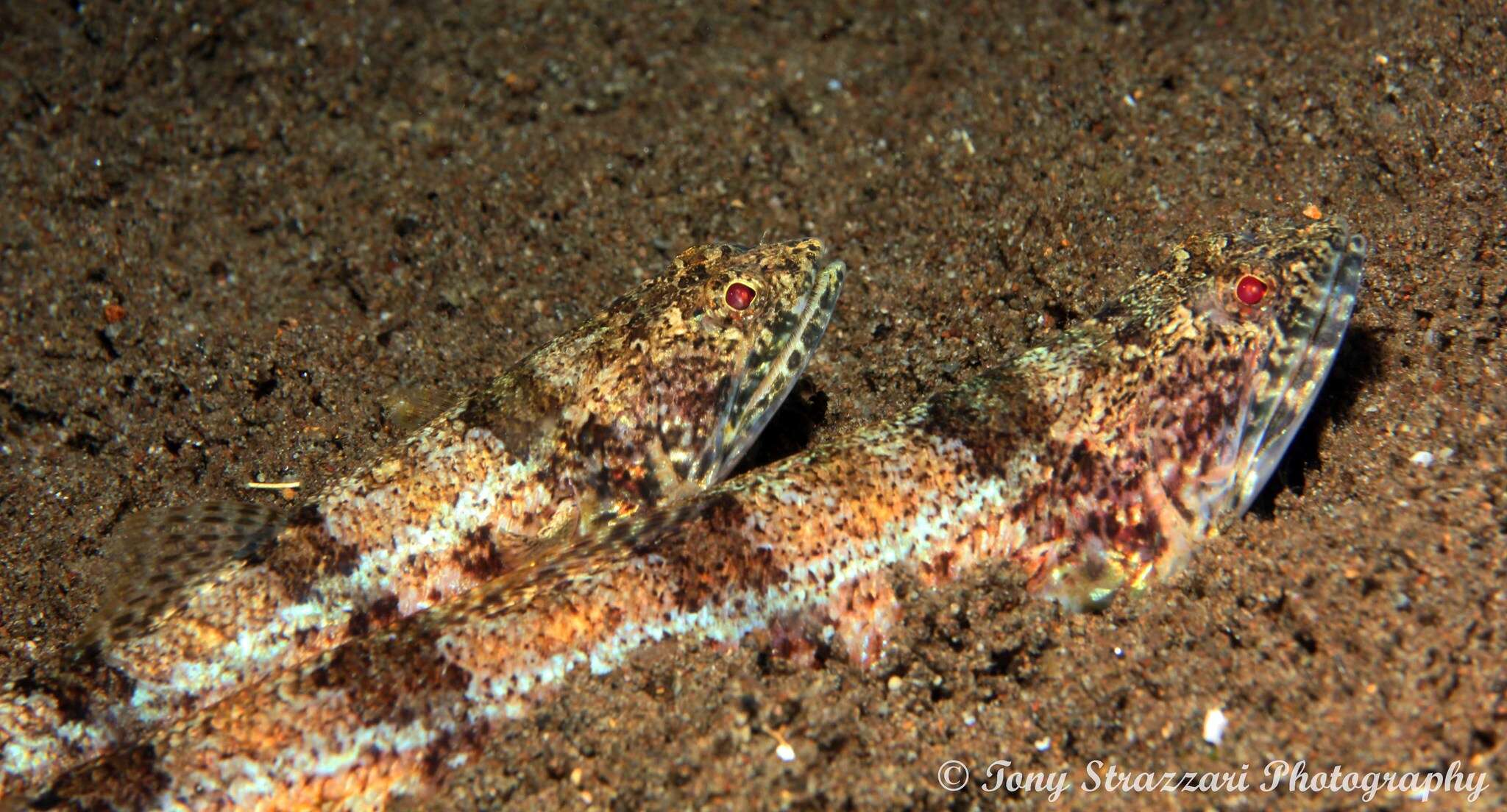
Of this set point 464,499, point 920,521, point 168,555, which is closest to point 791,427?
point 920,521

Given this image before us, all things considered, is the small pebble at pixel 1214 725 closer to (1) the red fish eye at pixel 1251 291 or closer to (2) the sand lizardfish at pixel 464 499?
(1) the red fish eye at pixel 1251 291

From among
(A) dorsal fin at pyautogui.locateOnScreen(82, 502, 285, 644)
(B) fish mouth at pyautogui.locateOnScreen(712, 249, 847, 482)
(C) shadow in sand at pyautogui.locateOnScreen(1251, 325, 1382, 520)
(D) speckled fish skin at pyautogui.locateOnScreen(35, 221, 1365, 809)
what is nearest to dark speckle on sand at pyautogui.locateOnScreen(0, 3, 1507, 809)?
(C) shadow in sand at pyautogui.locateOnScreen(1251, 325, 1382, 520)

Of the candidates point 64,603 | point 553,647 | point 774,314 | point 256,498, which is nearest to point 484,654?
point 553,647

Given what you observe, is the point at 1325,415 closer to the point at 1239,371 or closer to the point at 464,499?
the point at 1239,371

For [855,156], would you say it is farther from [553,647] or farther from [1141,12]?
[553,647]

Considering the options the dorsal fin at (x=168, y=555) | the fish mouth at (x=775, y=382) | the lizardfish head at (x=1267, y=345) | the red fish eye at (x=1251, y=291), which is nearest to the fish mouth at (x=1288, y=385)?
the lizardfish head at (x=1267, y=345)

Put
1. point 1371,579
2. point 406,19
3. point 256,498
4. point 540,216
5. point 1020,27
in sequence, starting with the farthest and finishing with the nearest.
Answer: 1. point 406,19
2. point 1020,27
3. point 540,216
4. point 256,498
5. point 1371,579

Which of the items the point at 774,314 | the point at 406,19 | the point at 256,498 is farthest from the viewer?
the point at 406,19
